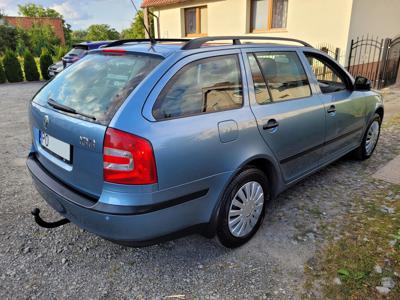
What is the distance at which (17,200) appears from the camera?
134 inches

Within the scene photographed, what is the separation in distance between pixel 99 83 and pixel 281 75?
1653mm

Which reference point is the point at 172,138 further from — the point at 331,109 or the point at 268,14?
the point at 268,14

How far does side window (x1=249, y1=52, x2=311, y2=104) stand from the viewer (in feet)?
9.06

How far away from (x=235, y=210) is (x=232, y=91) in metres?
0.94

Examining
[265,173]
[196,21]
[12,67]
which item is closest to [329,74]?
[265,173]

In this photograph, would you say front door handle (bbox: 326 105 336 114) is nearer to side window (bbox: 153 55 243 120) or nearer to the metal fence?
side window (bbox: 153 55 243 120)

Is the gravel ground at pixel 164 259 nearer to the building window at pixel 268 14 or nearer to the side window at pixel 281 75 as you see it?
the side window at pixel 281 75

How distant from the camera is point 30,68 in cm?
1465

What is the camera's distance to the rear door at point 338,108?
11.2 feet

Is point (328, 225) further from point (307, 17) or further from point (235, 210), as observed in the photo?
point (307, 17)

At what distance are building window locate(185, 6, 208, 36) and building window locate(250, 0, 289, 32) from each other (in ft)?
9.10

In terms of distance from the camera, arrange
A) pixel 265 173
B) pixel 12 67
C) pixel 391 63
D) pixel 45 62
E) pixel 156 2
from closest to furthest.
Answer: pixel 265 173
pixel 391 63
pixel 12 67
pixel 45 62
pixel 156 2

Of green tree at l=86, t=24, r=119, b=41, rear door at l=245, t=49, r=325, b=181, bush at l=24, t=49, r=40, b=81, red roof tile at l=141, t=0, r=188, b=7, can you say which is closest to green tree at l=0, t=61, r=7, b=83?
bush at l=24, t=49, r=40, b=81

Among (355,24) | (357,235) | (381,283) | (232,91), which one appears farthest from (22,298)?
→ (355,24)
